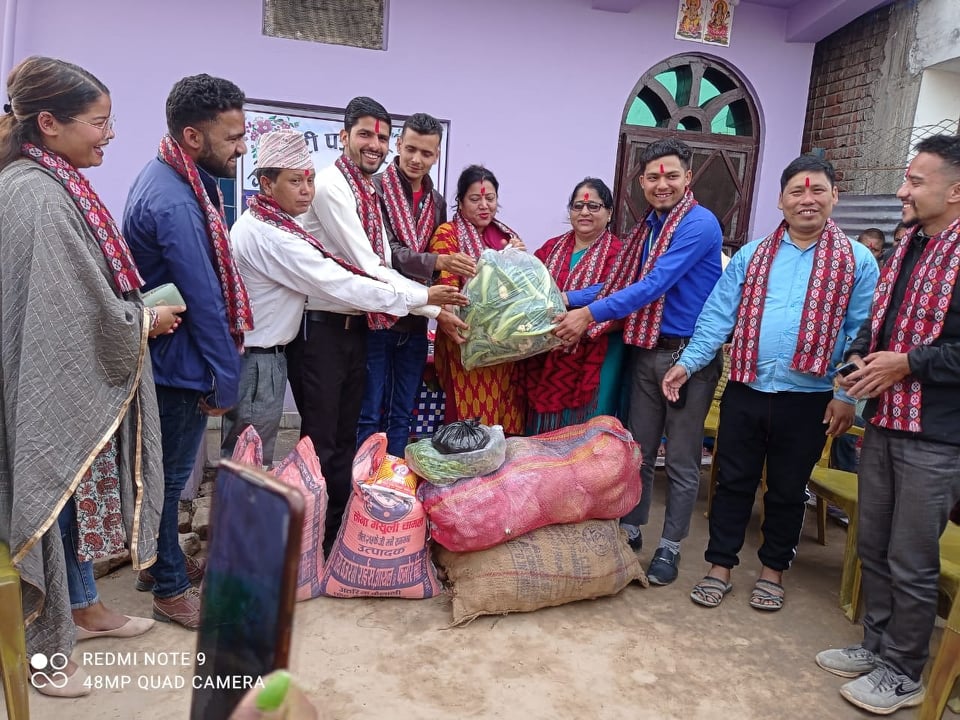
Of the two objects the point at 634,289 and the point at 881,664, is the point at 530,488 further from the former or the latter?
the point at 881,664

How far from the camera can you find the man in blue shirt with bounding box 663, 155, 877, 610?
266 cm

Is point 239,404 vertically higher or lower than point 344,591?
higher

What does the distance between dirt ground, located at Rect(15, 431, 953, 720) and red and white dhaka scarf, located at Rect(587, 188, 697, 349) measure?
3.74 ft

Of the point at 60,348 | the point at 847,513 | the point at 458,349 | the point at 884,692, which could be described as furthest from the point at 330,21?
the point at 884,692

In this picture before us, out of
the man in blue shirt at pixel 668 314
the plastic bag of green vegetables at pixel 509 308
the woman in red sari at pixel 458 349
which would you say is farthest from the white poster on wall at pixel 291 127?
the man in blue shirt at pixel 668 314

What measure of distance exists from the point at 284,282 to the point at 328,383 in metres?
0.48

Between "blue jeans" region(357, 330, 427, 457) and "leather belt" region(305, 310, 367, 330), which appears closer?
"leather belt" region(305, 310, 367, 330)

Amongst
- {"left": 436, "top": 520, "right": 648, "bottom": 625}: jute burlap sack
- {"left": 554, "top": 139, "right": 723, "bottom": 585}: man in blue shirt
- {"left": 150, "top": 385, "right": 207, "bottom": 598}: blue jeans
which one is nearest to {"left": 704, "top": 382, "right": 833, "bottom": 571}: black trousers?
{"left": 554, "top": 139, "right": 723, "bottom": 585}: man in blue shirt

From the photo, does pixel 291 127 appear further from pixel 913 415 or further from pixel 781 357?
pixel 913 415

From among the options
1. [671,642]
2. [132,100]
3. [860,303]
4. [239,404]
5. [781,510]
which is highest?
[132,100]

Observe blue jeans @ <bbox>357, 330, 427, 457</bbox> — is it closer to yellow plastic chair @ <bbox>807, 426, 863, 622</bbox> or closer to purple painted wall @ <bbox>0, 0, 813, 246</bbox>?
yellow plastic chair @ <bbox>807, 426, 863, 622</bbox>

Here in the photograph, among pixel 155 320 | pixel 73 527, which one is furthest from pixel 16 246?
pixel 73 527

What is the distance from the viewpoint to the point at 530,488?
8.98 feet

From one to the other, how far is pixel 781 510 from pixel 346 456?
1907 millimetres
